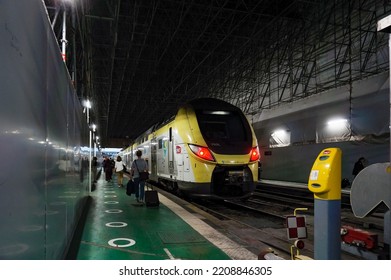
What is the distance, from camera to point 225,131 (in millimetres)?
8859

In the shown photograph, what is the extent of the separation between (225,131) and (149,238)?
14.0 feet

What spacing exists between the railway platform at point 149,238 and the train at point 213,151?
929 mm

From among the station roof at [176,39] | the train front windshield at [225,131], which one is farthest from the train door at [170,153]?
the station roof at [176,39]

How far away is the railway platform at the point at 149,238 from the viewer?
14.6 ft

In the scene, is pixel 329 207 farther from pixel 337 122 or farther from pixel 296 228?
pixel 337 122

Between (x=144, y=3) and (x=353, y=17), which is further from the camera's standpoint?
(x=353, y=17)

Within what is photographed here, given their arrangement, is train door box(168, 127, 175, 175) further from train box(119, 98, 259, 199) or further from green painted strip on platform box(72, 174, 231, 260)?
green painted strip on platform box(72, 174, 231, 260)

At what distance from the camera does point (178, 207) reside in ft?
27.5

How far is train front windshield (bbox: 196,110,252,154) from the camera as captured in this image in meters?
8.19

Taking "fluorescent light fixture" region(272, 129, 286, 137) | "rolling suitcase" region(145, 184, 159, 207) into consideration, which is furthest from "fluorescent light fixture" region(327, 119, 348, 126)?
"rolling suitcase" region(145, 184, 159, 207)

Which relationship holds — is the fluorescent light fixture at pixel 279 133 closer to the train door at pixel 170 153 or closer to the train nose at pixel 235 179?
the train door at pixel 170 153
